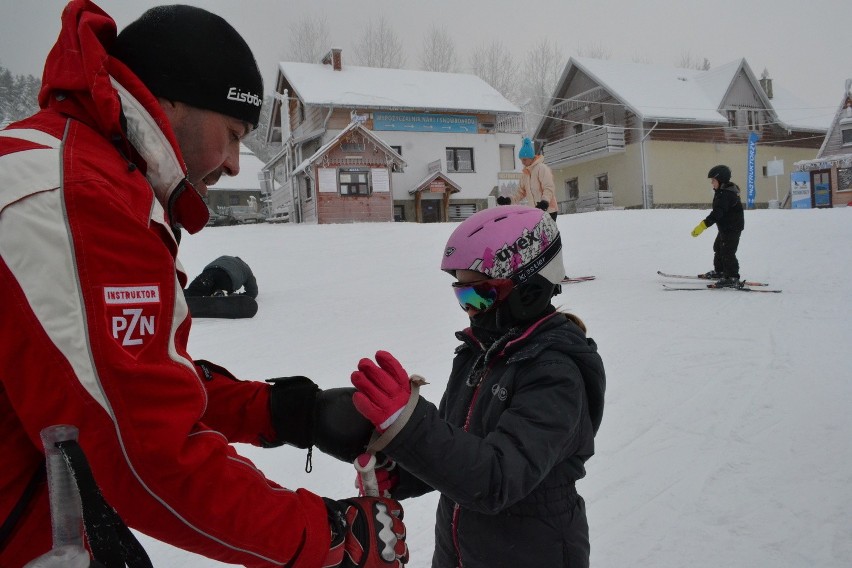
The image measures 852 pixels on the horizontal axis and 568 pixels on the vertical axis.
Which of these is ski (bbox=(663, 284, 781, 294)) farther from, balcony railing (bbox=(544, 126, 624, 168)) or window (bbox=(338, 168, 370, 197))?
balcony railing (bbox=(544, 126, 624, 168))

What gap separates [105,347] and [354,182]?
24.0 meters

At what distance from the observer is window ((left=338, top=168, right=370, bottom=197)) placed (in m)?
24.2

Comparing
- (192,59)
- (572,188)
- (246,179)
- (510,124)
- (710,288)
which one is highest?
(510,124)

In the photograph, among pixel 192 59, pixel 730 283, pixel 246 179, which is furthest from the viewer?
pixel 246 179

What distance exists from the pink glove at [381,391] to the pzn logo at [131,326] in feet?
1.67

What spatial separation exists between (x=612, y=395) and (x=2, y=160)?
188 inches

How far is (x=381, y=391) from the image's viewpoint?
4.67 feet

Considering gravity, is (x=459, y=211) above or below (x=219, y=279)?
above

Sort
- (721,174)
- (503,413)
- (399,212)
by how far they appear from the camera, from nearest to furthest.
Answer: (503,413), (721,174), (399,212)

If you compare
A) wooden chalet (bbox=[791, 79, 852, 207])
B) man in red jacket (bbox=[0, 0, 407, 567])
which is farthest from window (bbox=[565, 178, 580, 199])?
man in red jacket (bbox=[0, 0, 407, 567])

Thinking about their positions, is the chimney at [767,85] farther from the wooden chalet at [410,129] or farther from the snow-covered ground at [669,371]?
the snow-covered ground at [669,371]

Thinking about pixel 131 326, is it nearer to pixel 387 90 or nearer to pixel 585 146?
pixel 387 90

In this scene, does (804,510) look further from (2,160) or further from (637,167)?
(637,167)

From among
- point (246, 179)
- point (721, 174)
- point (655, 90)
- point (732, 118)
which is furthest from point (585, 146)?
point (246, 179)
